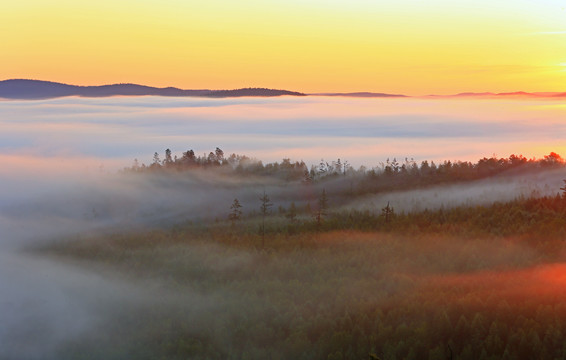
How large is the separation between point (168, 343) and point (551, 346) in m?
91.6

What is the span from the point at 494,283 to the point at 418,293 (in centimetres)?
2830

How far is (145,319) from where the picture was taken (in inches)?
7736

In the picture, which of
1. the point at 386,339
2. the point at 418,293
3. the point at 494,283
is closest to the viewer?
the point at 386,339

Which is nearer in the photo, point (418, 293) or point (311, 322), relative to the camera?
point (311, 322)

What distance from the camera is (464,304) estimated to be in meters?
157

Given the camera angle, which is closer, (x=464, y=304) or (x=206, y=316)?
(x=464, y=304)

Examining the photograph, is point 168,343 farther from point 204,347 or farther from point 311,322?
point 311,322

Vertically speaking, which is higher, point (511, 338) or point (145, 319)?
point (511, 338)

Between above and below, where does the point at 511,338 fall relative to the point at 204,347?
above

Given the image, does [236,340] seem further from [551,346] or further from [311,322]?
[551,346]

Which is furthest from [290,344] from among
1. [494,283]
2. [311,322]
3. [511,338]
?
[494,283]

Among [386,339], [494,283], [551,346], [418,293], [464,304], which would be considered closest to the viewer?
[551,346]

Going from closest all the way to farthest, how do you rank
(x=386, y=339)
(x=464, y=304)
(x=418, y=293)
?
(x=386, y=339), (x=464, y=304), (x=418, y=293)

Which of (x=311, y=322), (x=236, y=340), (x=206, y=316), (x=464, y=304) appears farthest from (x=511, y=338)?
(x=206, y=316)
